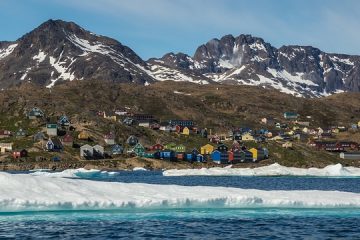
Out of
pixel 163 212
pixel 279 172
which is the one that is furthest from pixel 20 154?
pixel 163 212

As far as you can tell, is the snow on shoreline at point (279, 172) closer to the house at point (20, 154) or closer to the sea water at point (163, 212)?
the house at point (20, 154)

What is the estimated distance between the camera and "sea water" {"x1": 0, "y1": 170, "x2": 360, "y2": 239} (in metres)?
39.8

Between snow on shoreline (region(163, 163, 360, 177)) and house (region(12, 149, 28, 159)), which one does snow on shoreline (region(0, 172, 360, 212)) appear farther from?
house (region(12, 149, 28, 159))

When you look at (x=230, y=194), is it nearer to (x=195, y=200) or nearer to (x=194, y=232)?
(x=195, y=200)

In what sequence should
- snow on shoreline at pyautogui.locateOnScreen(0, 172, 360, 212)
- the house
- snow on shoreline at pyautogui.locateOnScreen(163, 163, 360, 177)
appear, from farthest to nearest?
the house < snow on shoreline at pyautogui.locateOnScreen(163, 163, 360, 177) < snow on shoreline at pyautogui.locateOnScreen(0, 172, 360, 212)

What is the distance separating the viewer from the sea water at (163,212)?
39844 mm

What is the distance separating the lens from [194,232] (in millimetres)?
39906

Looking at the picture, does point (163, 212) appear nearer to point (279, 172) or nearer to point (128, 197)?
point (128, 197)

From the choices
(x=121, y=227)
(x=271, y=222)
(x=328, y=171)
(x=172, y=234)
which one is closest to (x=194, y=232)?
(x=172, y=234)

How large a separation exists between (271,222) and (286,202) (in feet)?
29.2

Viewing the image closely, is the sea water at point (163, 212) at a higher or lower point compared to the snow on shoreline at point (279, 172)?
lower

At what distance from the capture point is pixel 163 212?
4959 centimetres

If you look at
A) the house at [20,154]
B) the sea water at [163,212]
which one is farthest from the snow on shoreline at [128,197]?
the house at [20,154]

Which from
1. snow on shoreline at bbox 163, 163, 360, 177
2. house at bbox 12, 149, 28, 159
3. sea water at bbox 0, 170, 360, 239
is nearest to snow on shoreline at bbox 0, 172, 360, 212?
sea water at bbox 0, 170, 360, 239
